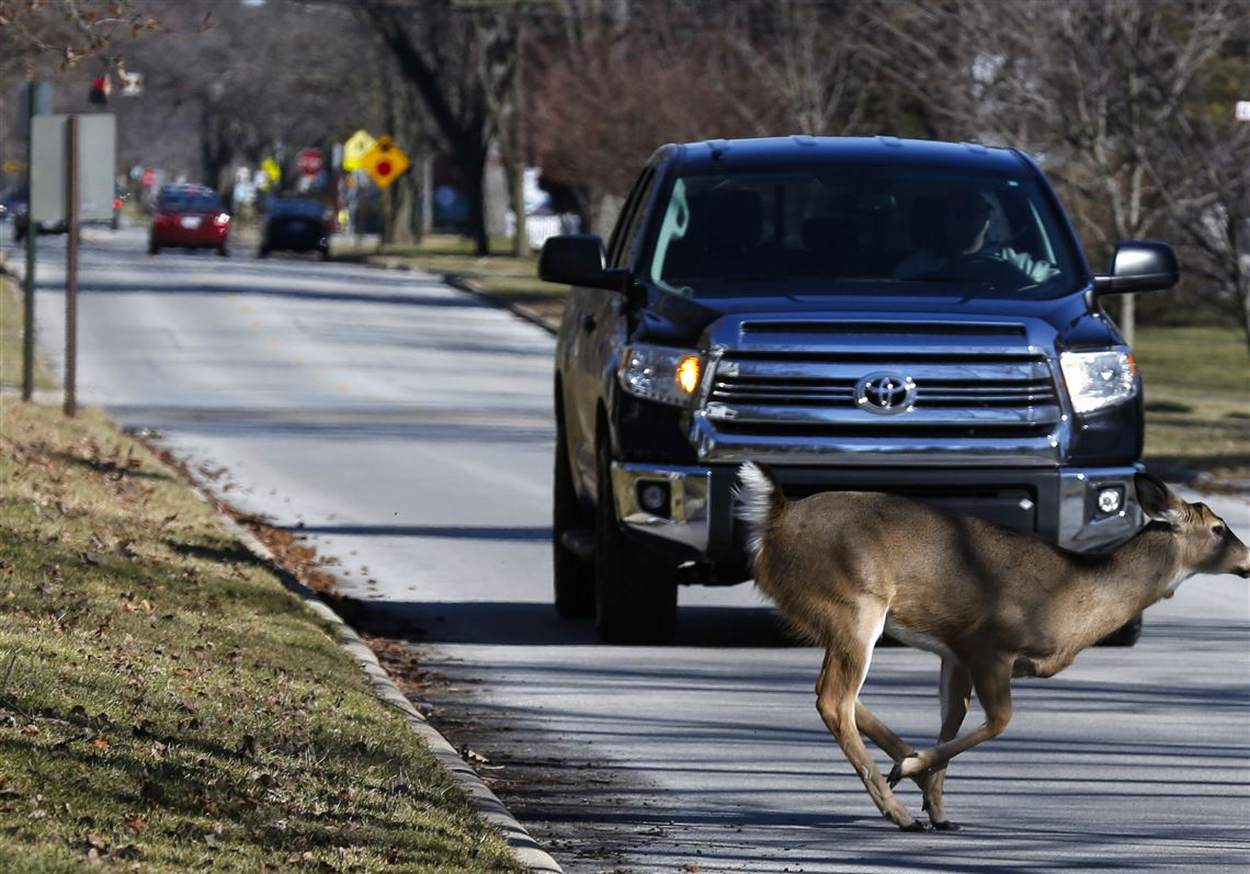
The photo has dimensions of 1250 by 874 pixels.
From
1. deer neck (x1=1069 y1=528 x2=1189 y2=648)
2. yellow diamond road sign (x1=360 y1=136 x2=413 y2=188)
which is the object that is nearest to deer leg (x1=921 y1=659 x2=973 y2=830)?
deer neck (x1=1069 y1=528 x2=1189 y2=648)

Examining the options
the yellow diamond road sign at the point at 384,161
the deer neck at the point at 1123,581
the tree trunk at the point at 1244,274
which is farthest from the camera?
the yellow diamond road sign at the point at 384,161

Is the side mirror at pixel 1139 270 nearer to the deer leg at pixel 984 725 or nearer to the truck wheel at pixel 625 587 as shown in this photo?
the truck wheel at pixel 625 587

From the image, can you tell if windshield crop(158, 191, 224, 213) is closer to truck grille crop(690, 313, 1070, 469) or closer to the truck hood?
the truck hood

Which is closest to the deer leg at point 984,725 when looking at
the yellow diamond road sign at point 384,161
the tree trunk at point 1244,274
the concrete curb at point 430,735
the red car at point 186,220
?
the concrete curb at point 430,735

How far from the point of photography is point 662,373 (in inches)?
424

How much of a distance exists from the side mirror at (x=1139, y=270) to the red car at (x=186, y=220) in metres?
54.9

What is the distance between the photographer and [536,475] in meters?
20.5

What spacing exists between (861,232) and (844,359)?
1.26m

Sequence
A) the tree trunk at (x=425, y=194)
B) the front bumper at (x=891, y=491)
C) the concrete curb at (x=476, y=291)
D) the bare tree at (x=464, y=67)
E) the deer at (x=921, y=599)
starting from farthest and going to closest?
the tree trunk at (x=425, y=194) < the bare tree at (x=464, y=67) < the concrete curb at (x=476, y=291) < the front bumper at (x=891, y=491) < the deer at (x=921, y=599)

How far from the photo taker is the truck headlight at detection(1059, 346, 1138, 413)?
10758mm

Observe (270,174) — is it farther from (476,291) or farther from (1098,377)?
(1098,377)

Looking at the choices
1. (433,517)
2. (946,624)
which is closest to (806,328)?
(946,624)

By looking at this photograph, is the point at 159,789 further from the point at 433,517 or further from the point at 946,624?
the point at 433,517

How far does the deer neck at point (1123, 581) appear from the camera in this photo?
8172mm
